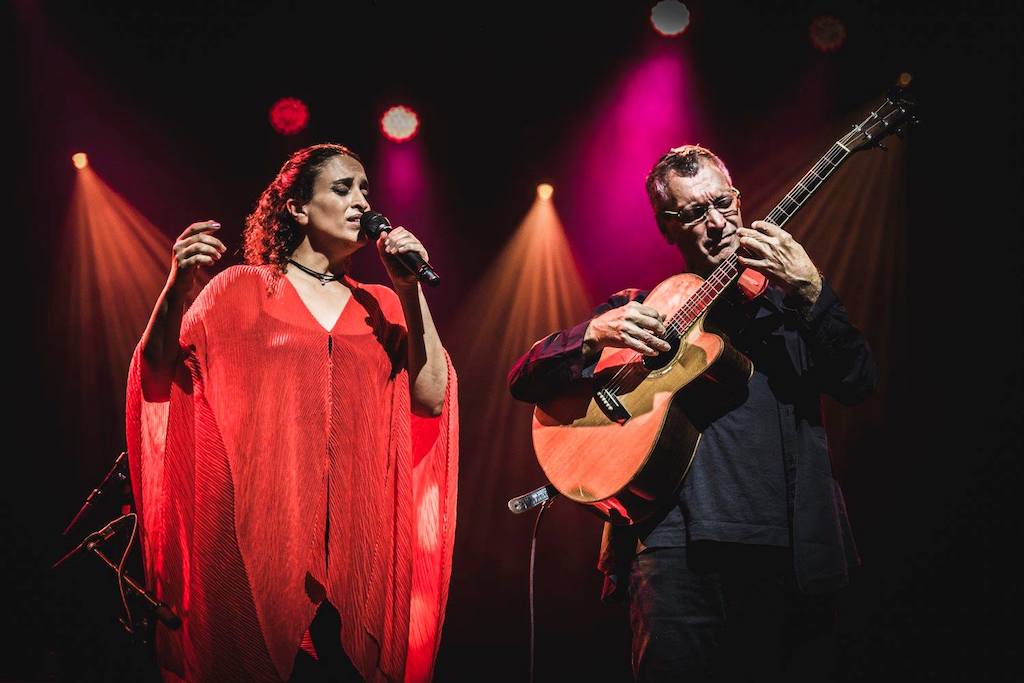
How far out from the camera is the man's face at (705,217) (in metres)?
2.22

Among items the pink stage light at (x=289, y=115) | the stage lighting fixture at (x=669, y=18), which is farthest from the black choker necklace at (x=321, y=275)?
the stage lighting fixture at (x=669, y=18)

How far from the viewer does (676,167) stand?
92.8 inches

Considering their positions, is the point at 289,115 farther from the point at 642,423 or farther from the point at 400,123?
the point at 642,423

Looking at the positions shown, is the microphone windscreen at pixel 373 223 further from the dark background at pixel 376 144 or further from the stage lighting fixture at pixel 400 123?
the stage lighting fixture at pixel 400 123

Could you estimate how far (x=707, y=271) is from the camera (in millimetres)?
2273

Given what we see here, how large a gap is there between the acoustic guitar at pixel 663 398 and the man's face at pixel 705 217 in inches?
4.0

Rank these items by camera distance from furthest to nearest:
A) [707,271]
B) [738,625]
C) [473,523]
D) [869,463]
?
1. [473,523]
2. [869,463]
3. [707,271]
4. [738,625]

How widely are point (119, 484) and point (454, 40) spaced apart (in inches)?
126

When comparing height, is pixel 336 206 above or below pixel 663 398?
above

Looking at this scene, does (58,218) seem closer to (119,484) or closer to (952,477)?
(119,484)

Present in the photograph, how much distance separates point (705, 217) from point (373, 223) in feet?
3.51

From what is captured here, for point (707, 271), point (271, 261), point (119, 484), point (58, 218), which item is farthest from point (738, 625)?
point (58, 218)

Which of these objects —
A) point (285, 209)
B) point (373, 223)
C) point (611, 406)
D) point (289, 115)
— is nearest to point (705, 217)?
point (611, 406)

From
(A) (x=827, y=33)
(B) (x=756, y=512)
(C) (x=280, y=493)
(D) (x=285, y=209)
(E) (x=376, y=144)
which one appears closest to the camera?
(C) (x=280, y=493)
